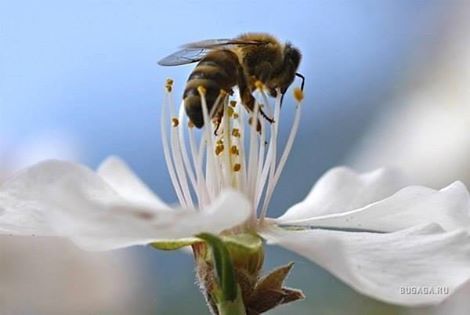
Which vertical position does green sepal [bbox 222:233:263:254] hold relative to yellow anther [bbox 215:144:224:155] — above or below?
below

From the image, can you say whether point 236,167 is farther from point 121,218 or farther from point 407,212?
point 121,218

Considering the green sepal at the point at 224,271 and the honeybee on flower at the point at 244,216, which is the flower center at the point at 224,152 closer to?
the honeybee on flower at the point at 244,216

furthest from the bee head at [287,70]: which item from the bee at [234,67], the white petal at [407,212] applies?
the white petal at [407,212]

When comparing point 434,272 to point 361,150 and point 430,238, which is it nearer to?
point 430,238

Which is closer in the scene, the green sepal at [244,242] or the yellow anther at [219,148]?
the green sepal at [244,242]

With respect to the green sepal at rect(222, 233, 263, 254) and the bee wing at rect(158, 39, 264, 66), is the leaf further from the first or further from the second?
the bee wing at rect(158, 39, 264, 66)

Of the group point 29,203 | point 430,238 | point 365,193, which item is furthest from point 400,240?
point 29,203

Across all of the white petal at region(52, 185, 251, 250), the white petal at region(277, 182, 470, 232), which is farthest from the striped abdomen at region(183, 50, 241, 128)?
the white petal at region(52, 185, 251, 250)
